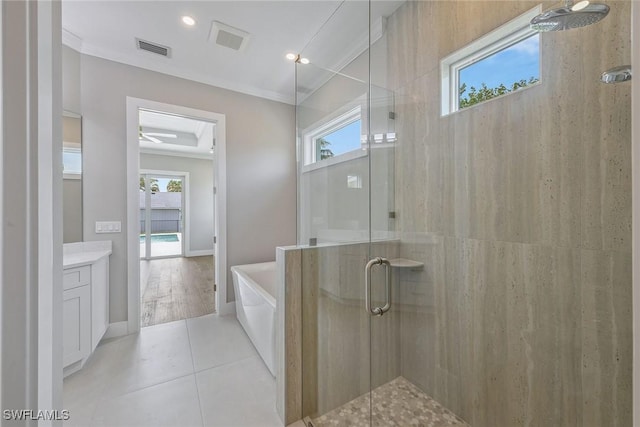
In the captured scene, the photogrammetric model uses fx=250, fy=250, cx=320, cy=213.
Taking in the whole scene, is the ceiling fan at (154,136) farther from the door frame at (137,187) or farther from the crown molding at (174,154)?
the door frame at (137,187)

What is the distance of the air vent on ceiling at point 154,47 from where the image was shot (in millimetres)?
2425

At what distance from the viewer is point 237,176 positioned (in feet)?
10.5

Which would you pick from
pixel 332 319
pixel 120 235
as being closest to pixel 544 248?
pixel 332 319

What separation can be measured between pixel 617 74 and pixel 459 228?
945 mm

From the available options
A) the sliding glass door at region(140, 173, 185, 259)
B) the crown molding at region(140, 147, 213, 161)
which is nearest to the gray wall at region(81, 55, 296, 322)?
the crown molding at region(140, 147, 213, 161)

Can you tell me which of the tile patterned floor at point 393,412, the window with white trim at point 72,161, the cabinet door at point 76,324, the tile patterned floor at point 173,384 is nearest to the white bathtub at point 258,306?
the tile patterned floor at point 173,384

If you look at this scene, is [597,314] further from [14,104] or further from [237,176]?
[237,176]

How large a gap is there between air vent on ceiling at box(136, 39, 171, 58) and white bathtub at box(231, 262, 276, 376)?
2.38 metres

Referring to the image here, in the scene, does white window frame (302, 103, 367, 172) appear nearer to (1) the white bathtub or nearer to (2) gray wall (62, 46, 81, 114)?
(1) the white bathtub

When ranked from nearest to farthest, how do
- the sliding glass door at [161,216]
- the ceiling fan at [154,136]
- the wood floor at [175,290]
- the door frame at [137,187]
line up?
the door frame at [137,187]
the wood floor at [175,290]
the ceiling fan at [154,136]
the sliding glass door at [161,216]

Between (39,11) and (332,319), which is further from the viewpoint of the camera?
(332,319)

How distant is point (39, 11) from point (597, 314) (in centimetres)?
206

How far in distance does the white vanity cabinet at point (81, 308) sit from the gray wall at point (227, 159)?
0.44 meters

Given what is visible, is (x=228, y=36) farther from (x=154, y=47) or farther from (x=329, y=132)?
(x=329, y=132)
